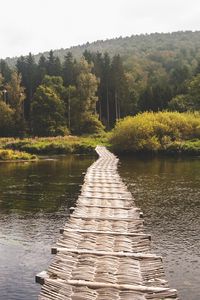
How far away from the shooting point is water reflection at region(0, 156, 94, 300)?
46.3 feet

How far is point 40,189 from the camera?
31.6 meters

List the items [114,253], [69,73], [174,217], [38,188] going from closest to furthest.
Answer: [114,253] < [174,217] < [38,188] < [69,73]

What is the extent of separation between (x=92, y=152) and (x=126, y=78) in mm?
42457

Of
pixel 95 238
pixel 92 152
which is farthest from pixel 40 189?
pixel 92 152

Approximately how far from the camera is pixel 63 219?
22.2 m

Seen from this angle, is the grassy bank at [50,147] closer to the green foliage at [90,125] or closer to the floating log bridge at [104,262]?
the green foliage at [90,125]

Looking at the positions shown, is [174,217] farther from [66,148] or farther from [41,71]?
[41,71]

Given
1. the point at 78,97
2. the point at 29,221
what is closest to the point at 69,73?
the point at 78,97

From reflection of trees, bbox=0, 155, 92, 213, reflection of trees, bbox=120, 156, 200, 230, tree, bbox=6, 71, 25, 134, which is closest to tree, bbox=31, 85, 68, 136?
tree, bbox=6, 71, 25, 134

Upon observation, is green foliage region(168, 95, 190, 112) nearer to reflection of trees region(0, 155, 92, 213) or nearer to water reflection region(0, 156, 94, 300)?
reflection of trees region(0, 155, 92, 213)

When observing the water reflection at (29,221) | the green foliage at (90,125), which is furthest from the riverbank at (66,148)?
the water reflection at (29,221)

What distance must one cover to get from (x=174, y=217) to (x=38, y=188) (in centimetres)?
1239

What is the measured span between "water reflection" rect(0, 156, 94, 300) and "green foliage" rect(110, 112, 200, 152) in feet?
80.4

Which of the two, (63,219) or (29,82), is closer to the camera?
(63,219)
